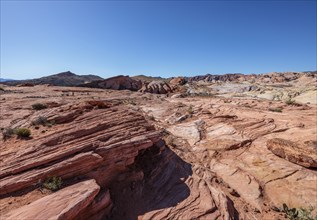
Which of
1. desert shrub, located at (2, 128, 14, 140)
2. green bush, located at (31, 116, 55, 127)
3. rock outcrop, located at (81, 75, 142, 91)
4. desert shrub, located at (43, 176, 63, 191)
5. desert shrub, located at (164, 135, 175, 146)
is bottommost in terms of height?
desert shrub, located at (164, 135, 175, 146)

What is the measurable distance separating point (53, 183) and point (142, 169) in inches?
168

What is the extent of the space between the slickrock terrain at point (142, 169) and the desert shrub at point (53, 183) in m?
0.11

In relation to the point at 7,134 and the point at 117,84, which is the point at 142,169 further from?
the point at 117,84

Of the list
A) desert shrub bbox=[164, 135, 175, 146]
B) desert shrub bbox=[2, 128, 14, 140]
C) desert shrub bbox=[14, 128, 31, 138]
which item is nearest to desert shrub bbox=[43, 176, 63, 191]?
desert shrub bbox=[14, 128, 31, 138]

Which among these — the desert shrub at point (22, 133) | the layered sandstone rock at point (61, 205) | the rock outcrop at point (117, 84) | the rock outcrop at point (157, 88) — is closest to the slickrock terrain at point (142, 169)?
the layered sandstone rock at point (61, 205)

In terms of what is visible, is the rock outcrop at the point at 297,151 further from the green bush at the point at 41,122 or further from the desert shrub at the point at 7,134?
the desert shrub at the point at 7,134

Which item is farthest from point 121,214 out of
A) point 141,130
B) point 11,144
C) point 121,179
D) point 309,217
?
point 309,217

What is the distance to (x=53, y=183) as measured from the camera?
23.5ft

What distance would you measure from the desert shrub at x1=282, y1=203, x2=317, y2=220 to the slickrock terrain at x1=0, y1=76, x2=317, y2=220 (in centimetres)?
31

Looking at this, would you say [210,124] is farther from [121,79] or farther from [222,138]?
[121,79]

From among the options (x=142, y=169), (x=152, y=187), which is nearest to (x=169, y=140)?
(x=142, y=169)

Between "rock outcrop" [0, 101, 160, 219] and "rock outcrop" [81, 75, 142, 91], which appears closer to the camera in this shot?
"rock outcrop" [0, 101, 160, 219]

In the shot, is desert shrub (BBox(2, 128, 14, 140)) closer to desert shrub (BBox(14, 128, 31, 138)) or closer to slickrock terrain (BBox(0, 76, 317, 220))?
slickrock terrain (BBox(0, 76, 317, 220))

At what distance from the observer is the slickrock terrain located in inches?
281
